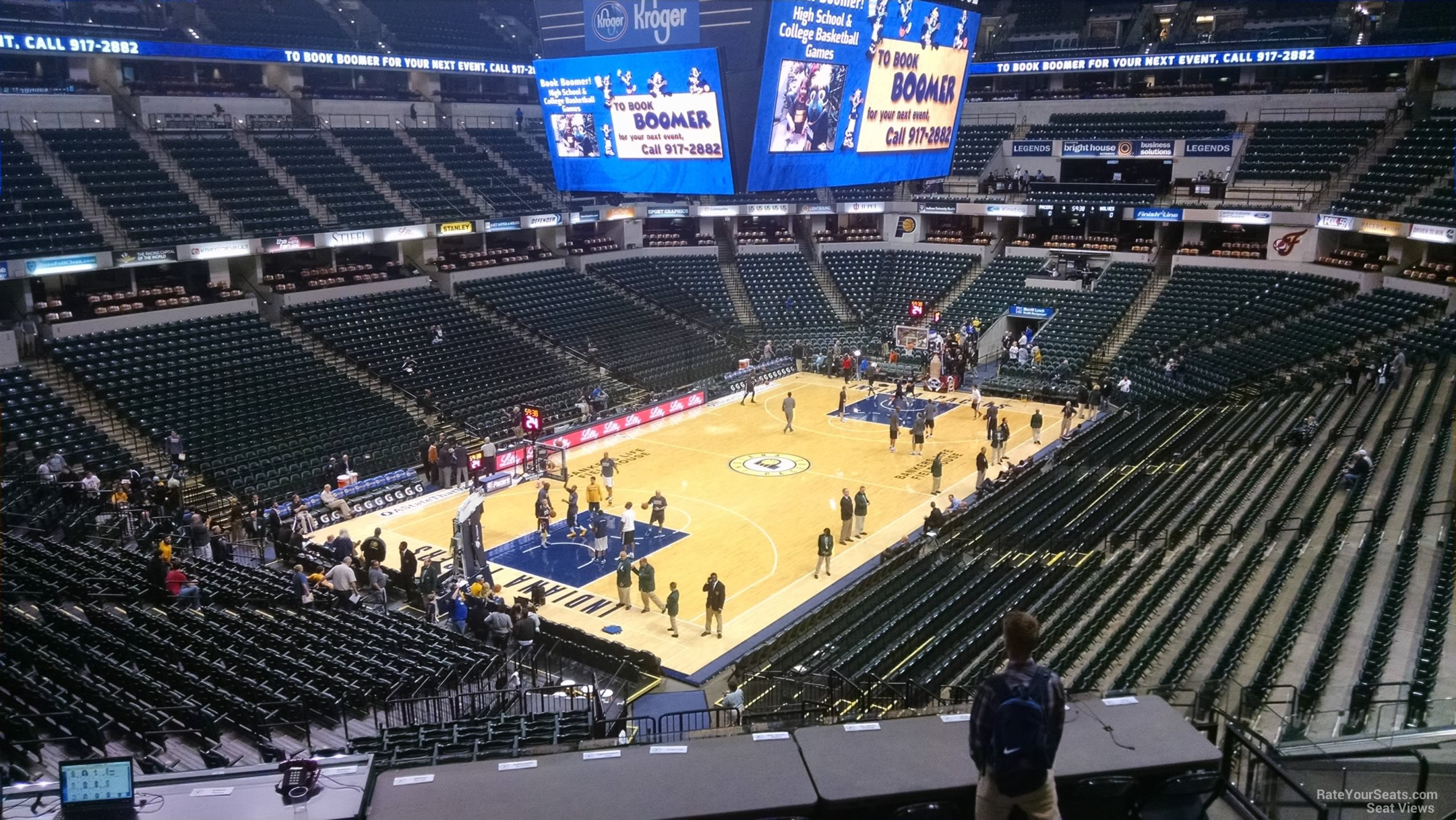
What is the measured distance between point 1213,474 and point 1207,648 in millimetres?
9876

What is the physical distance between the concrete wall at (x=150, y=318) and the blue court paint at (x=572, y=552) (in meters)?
14.2

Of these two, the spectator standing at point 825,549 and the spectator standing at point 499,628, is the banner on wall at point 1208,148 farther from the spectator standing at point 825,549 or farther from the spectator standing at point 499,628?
the spectator standing at point 499,628

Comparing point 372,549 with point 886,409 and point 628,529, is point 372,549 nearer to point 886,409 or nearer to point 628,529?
point 628,529

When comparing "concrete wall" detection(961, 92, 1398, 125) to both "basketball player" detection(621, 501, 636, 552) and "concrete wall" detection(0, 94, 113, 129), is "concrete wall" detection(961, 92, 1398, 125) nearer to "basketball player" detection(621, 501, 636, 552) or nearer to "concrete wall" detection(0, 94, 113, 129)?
"basketball player" detection(621, 501, 636, 552)

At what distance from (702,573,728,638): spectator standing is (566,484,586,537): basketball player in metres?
5.66

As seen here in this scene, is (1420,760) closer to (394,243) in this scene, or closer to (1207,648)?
(1207,648)

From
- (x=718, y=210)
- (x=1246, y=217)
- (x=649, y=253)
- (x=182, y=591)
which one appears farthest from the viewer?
(x=649, y=253)

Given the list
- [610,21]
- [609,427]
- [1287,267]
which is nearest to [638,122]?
[610,21]

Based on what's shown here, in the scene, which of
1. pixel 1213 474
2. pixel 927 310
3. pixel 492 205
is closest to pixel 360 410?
pixel 492 205

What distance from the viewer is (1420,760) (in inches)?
245

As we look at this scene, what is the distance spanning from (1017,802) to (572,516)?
1853 cm

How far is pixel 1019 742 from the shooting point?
442 cm

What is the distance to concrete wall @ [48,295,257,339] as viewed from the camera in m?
27.2

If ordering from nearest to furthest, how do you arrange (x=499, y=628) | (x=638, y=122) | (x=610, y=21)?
(x=499, y=628), (x=610, y=21), (x=638, y=122)
